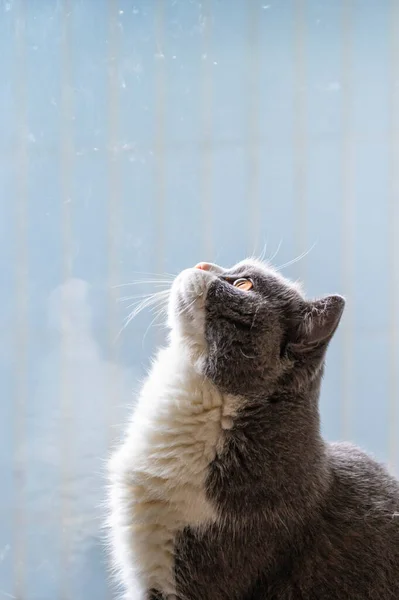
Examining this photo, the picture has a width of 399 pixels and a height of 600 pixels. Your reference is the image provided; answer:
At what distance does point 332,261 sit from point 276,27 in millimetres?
516

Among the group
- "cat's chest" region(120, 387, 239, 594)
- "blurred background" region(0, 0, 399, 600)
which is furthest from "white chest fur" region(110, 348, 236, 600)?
"blurred background" region(0, 0, 399, 600)

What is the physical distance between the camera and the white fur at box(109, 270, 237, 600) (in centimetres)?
105

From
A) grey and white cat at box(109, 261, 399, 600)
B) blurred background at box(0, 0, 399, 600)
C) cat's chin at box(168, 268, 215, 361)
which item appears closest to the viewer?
grey and white cat at box(109, 261, 399, 600)

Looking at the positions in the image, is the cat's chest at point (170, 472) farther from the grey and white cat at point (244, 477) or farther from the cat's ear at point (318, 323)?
the cat's ear at point (318, 323)

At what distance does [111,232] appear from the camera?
1597 mm

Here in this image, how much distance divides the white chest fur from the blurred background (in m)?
0.42

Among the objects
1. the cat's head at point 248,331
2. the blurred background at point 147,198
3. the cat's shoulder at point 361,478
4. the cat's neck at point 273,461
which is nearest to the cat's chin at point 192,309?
the cat's head at point 248,331

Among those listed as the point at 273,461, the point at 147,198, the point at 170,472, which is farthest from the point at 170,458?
the point at 147,198

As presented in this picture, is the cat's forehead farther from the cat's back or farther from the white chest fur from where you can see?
the cat's back

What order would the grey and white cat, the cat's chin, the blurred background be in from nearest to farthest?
the grey and white cat, the cat's chin, the blurred background

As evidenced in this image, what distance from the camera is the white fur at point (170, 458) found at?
1.05 m

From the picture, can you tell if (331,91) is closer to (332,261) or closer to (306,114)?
(306,114)

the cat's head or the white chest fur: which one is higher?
the cat's head

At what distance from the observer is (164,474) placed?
1.09m
